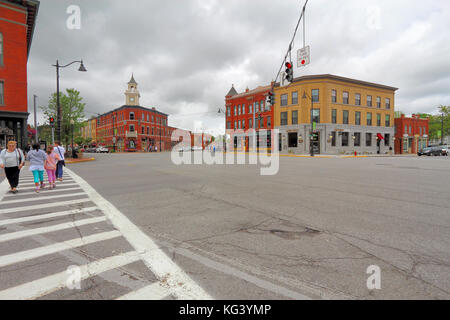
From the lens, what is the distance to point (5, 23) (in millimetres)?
22859

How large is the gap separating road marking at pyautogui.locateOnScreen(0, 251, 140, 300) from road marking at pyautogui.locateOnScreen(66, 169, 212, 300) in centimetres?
23

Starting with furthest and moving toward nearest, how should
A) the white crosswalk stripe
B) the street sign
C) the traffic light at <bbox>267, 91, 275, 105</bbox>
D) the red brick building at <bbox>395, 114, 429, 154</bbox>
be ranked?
the red brick building at <bbox>395, 114, 429, 154</bbox>
the traffic light at <bbox>267, 91, 275, 105</bbox>
the street sign
the white crosswalk stripe

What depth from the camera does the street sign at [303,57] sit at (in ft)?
33.8

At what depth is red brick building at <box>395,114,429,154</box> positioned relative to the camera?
156ft

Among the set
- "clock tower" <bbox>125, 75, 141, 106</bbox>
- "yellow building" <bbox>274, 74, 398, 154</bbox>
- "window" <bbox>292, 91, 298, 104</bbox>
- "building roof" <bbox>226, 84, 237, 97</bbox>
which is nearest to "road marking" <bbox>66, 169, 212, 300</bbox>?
"yellow building" <bbox>274, 74, 398, 154</bbox>

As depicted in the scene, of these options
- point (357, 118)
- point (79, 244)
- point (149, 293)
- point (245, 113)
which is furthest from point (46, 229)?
point (245, 113)

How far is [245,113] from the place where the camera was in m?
50.2

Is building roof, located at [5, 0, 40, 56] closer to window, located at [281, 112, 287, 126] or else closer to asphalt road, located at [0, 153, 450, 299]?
asphalt road, located at [0, 153, 450, 299]

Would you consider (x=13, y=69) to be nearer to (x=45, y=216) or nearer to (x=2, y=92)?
(x=2, y=92)

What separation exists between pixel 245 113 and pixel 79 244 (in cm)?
4839

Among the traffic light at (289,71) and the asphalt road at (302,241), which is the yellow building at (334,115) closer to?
the traffic light at (289,71)
